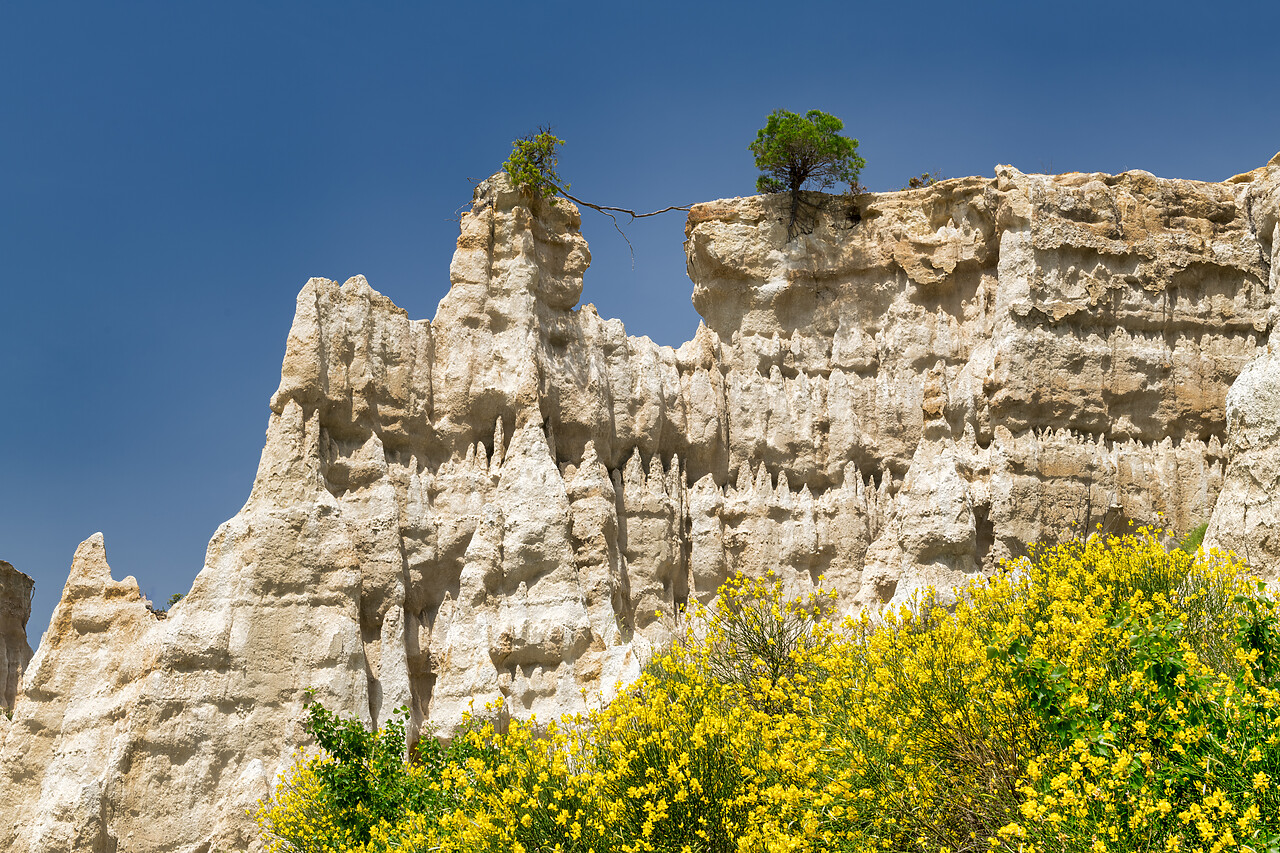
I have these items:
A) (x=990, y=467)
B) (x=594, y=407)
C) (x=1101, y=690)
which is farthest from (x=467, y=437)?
(x=1101, y=690)

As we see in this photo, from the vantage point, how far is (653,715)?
1321cm

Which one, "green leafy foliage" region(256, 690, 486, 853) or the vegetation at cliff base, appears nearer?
the vegetation at cliff base

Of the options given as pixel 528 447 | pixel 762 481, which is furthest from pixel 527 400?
pixel 762 481

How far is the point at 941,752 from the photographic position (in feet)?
42.0

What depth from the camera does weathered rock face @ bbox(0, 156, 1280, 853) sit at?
25578mm

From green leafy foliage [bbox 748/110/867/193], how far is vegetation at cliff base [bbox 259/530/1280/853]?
2020 centimetres

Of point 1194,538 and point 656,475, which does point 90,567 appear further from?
point 1194,538

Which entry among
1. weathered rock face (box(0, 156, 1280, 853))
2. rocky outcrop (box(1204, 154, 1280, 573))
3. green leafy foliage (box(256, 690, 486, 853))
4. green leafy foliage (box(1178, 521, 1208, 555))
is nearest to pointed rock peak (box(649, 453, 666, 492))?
weathered rock face (box(0, 156, 1280, 853))

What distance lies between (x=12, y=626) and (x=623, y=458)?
25234 mm

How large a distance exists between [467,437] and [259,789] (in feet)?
33.7

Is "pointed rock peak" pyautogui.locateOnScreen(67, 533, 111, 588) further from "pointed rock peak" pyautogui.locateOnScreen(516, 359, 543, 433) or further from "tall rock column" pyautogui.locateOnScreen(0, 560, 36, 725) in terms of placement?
"tall rock column" pyautogui.locateOnScreen(0, 560, 36, 725)

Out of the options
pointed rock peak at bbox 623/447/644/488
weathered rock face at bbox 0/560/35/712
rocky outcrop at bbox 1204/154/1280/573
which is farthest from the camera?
weathered rock face at bbox 0/560/35/712

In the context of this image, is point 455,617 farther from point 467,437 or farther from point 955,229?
point 955,229

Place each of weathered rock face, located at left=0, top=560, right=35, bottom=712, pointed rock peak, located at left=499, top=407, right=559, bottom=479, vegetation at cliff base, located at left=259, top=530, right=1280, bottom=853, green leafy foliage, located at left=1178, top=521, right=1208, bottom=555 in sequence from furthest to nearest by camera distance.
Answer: weathered rock face, located at left=0, top=560, right=35, bottom=712, green leafy foliage, located at left=1178, top=521, right=1208, bottom=555, pointed rock peak, located at left=499, top=407, right=559, bottom=479, vegetation at cliff base, located at left=259, top=530, right=1280, bottom=853
